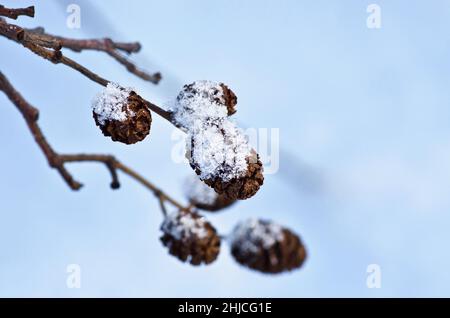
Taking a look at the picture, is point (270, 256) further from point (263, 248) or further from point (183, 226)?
point (183, 226)

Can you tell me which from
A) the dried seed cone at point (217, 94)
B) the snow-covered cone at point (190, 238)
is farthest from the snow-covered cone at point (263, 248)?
the dried seed cone at point (217, 94)

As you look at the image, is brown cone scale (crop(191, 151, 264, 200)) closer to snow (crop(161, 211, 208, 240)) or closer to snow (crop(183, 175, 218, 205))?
snow (crop(161, 211, 208, 240))

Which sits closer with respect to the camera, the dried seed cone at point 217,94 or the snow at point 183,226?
the dried seed cone at point 217,94

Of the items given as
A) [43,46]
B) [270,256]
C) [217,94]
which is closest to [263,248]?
[270,256]

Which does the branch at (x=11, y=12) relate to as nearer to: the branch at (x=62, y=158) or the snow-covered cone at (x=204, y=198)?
the branch at (x=62, y=158)

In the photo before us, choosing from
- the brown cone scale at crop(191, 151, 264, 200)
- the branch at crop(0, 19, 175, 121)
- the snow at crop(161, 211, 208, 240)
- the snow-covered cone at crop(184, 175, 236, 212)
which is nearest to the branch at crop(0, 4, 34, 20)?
the branch at crop(0, 19, 175, 121)
